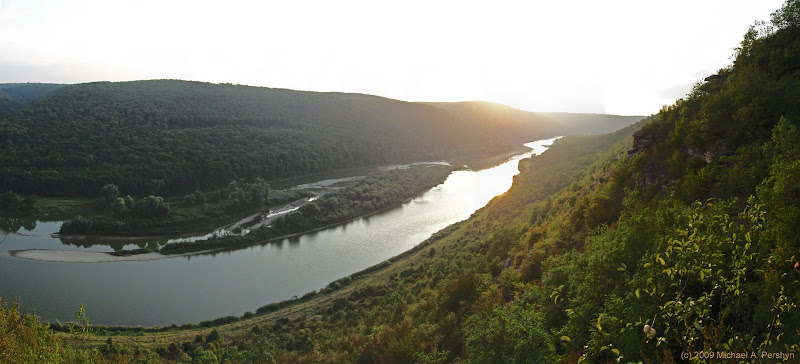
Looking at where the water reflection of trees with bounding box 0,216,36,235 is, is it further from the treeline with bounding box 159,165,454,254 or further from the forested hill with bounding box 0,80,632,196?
the treeline with bounding box 159,165,454,254

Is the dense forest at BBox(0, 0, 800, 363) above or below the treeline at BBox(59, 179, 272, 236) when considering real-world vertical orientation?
above

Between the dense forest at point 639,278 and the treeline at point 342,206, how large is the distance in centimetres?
1949

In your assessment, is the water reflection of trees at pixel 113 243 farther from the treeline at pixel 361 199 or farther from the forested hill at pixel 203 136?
the forested hill at pixel 203 136

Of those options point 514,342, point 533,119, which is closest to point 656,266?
point 514,342

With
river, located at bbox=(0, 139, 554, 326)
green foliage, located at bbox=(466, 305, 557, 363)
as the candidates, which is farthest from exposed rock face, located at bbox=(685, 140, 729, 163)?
river, located at bbox=(0, 139, 554, 326)

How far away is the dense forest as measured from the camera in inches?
189

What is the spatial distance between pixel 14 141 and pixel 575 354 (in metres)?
99.0

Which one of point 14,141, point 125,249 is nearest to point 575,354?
point 125,249

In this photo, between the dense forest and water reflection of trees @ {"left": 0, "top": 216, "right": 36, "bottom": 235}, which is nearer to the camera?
the dense forest

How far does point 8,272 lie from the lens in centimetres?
3962

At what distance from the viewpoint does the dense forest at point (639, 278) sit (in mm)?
4797

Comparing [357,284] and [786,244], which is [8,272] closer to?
[357,284]

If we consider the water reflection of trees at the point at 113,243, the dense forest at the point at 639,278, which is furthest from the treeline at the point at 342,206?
the dense forest at the point at 639,278

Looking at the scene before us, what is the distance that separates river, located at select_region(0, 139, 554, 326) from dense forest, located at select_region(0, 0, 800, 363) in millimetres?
4618
